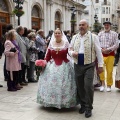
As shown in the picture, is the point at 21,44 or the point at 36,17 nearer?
the point at 21,44

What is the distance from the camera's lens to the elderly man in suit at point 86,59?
5.19 metres

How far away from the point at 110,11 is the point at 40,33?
2675 inches

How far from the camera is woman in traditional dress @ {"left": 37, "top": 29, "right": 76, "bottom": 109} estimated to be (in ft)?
18.0

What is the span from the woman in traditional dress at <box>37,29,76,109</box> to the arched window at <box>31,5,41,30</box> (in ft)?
71.3

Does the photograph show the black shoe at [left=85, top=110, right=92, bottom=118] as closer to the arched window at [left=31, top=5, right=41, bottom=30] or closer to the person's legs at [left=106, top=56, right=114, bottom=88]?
the person's legs at [left=106, top=56, right=114, bottom=88]

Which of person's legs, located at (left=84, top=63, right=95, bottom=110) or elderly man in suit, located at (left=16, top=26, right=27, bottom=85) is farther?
elderly man in suit, located at (left=16, top=26, right=27, bottom=85)

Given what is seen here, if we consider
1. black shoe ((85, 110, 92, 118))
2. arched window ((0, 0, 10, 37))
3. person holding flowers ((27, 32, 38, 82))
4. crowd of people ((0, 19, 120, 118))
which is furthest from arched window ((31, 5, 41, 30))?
black shoe ((85, 110, 92, 118))

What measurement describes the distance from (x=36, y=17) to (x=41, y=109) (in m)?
22.7

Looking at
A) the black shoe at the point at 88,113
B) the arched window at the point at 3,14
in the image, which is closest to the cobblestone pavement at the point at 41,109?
the black shoe at the point at 88,113

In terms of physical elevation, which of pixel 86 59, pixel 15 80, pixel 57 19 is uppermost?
pixel 57 19

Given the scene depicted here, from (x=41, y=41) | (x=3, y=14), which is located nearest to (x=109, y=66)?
(x=41, y=41)

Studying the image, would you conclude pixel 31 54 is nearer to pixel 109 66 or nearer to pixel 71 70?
pixel 109 66

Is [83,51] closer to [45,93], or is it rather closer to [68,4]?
[45,93]

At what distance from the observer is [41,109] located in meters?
5.70
